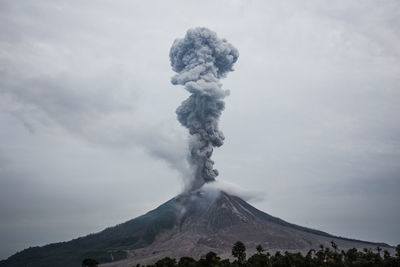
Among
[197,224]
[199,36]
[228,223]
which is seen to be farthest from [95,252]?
[199,36]

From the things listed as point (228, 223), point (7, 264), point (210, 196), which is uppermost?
point (210, 196)

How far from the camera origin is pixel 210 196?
6280 inches

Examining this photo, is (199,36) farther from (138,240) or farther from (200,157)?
(138,240)

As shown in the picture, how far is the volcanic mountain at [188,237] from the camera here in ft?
413

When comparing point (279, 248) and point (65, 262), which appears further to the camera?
point (65, 262)

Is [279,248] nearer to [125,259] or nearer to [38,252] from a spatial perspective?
[125,259]

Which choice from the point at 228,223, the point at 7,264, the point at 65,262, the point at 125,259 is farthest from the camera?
the point at 7,264

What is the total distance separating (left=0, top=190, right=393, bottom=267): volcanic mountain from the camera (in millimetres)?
125812

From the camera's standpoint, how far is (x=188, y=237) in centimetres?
13450

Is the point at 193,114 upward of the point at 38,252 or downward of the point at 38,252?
upward

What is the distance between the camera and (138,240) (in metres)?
145

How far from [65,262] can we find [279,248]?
71.5m

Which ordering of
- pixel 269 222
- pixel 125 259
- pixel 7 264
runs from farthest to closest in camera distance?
pixel 7 264, pixel 269 222, pixel 125 259

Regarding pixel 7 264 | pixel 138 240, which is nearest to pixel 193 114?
pixel 138 240
